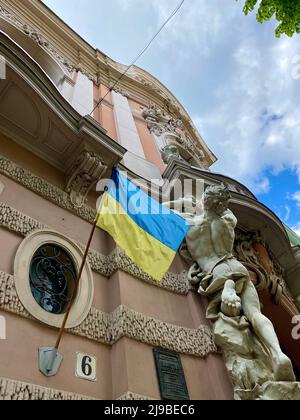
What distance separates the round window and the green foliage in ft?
11.6

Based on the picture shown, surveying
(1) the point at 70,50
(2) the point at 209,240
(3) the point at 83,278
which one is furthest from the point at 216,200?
(1) the point at 70,50

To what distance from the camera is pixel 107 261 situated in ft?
15.1

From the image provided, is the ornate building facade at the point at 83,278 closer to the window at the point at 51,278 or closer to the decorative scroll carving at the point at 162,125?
the window at the point at 51,278

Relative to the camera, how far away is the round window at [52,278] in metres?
3.70

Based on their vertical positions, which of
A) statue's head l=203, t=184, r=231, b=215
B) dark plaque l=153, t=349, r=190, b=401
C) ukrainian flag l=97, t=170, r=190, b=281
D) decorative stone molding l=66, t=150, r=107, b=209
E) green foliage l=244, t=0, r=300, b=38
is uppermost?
green foliage l=244, t=0, r=300, b=38

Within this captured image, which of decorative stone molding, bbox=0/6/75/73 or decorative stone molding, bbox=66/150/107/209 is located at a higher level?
decorative stone molding, bbox=0/6/75/73

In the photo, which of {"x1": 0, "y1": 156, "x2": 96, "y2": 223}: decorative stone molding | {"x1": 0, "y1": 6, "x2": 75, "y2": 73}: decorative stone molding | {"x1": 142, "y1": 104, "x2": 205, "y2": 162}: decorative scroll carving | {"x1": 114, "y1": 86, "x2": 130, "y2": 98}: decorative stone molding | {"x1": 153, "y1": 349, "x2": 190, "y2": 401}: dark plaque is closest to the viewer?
{"x1": 153, "y1": 349, "x2": 190, "y2": 401}: dark plaque

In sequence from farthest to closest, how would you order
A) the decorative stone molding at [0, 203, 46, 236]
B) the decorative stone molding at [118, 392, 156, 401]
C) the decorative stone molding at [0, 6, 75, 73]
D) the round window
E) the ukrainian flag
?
the decorative stone molding at [0, 6, 75, 73] < the ukrainian flag < the decorative stone molding at [0, 203, 46, 236] < the round window < the decorative stone molding at [118, 392, 156, 401]

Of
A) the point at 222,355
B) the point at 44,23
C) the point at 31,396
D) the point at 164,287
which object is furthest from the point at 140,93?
the point at 31,396

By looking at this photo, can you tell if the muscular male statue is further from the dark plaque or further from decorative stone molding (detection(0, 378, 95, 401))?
decorative stone molding (detection(0, 378, 95, 401))

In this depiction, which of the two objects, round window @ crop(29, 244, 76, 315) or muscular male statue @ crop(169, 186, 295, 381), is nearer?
round window @ crop(29, 244, 76, 315)

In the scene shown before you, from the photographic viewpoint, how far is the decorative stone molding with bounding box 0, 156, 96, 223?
14.2 ft

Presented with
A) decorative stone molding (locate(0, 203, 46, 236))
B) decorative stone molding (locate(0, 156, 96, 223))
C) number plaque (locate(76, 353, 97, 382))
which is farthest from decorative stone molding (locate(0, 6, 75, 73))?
number plaque (locate(76, 353, 97, 382))

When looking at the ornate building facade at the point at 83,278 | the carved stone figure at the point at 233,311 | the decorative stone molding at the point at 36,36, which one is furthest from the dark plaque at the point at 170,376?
the decorative stone molding at the point at 36,36
